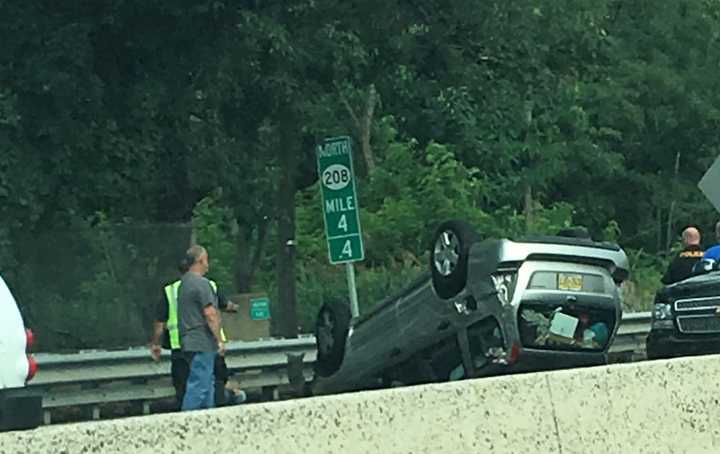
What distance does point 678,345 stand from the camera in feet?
53.8

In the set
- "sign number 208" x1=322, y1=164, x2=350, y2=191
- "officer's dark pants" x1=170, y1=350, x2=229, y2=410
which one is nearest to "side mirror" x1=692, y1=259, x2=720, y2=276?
"sign number 208" x1=322, y1=164, x2=350, y2=191

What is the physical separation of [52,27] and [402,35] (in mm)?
3938

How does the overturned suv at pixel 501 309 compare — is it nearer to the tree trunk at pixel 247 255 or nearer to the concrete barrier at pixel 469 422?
the concrete barrier at pixel 469 422

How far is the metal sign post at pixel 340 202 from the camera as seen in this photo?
54.6 ft

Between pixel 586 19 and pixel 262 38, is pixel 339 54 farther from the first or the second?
pixel 586 19

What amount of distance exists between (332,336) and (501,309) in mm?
2058

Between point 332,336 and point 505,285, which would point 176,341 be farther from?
point 505,285

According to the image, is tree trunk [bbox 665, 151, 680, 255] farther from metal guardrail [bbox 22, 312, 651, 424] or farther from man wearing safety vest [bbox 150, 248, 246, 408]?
man wearing safety vest [bbox 150, 248, 246, 408]

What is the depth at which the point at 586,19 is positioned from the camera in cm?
2144

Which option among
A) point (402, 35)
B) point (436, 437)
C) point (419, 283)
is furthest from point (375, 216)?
point (436, 437)

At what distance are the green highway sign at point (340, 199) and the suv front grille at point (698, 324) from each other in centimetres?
328

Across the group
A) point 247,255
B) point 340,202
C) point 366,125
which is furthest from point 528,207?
point 340,202

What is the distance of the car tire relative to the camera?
12586 mm

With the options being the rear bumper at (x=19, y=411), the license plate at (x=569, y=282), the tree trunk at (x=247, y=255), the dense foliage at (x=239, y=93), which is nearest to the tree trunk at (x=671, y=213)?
the tree trunk at (x=247, y=255)
